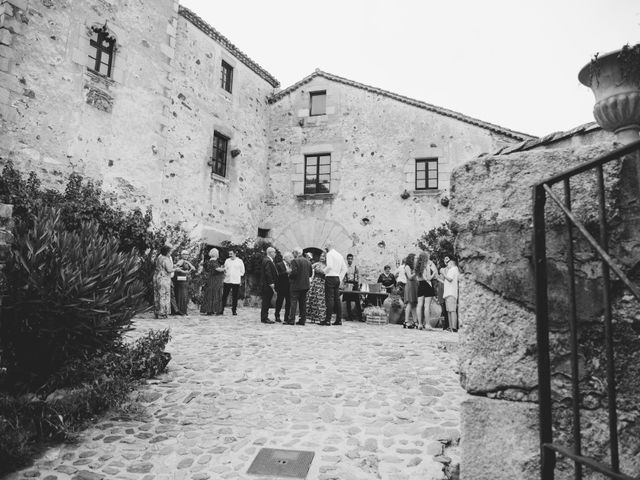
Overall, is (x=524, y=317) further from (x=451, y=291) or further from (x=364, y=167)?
(x=364, y=167)

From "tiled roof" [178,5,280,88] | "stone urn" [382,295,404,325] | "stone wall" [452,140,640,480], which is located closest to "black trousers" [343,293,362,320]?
"stone urn" [382,295,404,325]

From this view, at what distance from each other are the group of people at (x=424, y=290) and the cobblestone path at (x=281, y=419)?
2.91 m

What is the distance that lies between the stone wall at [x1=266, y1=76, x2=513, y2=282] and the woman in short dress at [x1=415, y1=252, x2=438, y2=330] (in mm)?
4556

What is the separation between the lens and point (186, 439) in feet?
10.9

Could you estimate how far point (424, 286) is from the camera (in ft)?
28.6

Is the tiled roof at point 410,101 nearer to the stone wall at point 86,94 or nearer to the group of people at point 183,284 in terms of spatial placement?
the stone wall at point 86,94

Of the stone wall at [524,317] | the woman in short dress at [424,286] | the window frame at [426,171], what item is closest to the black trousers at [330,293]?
the woman in short dress at [424,286]

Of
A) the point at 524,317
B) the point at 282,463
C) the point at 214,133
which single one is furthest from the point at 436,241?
the point at 524,317

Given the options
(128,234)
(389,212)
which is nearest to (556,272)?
(128,234)

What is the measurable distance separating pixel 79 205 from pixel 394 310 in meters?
7.31

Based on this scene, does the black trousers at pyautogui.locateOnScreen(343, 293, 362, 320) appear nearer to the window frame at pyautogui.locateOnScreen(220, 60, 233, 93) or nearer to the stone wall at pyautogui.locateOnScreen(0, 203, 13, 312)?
the window frame at pyautogui.locateOnScreen(220, 60, 233, 93)

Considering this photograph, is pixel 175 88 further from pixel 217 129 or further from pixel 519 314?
pixel 519 314

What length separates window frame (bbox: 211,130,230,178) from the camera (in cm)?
1348

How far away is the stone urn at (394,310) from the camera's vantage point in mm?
10180
